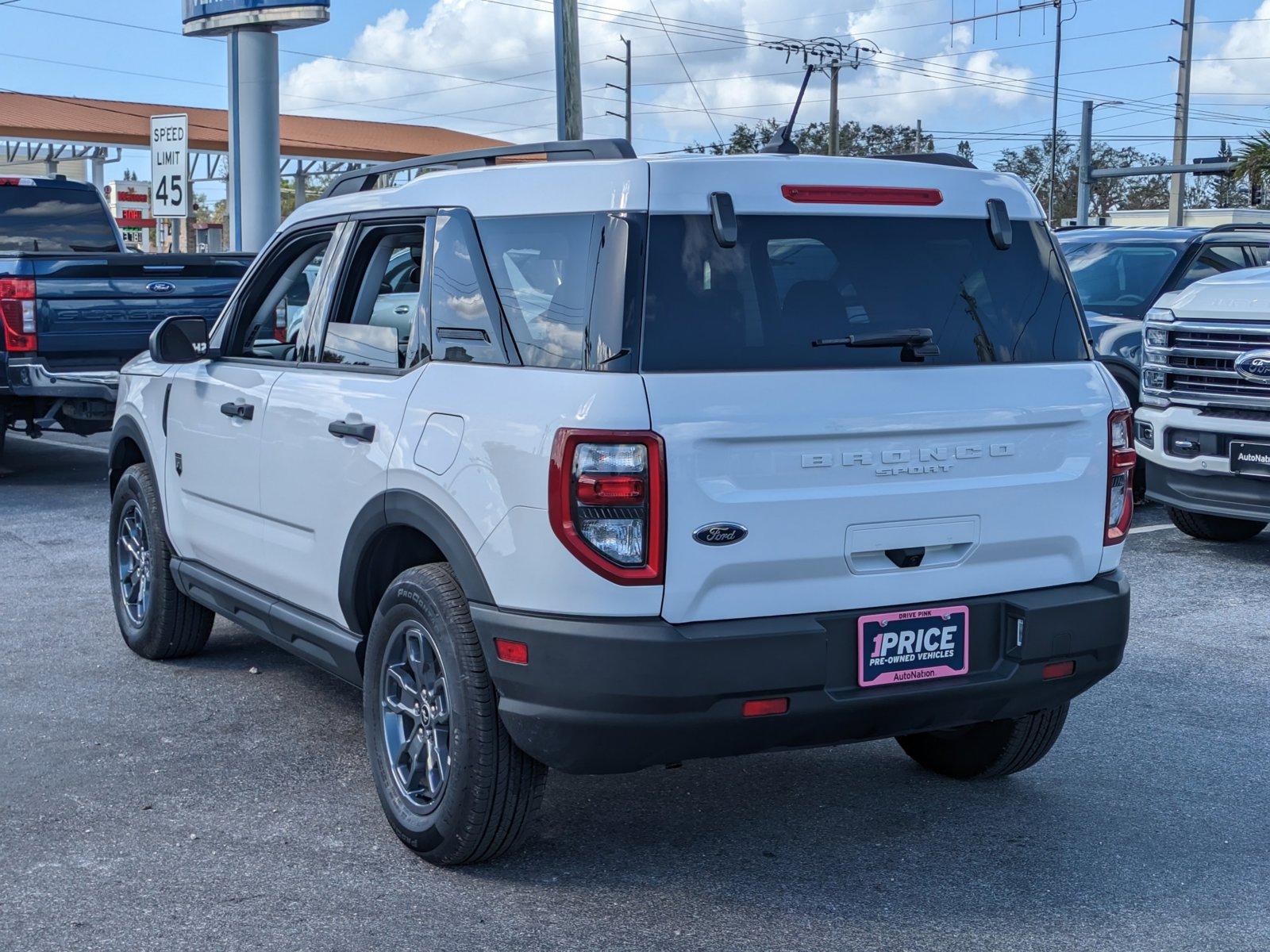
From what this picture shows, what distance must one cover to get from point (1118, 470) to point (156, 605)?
3.91m

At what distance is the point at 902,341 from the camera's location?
4035mm

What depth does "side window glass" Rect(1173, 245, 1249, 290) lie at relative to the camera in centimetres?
1099

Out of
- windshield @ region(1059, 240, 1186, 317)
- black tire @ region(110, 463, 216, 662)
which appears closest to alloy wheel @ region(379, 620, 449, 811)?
black tire @ region(110, 463, 216, 662)

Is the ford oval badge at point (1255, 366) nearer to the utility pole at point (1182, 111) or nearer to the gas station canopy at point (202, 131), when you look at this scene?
the gas station canopy at point (202, 131)

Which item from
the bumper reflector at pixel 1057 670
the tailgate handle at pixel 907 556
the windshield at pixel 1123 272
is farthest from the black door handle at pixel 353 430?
the windshield at pixel 1123 272

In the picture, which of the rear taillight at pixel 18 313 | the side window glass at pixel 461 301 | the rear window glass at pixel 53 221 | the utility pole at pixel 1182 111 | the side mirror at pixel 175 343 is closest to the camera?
the side window glass at pixel 461 301

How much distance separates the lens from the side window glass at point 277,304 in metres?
5.40

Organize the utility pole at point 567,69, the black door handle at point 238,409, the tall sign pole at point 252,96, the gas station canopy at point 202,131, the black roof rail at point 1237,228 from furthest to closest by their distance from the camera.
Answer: the gas station canopy at point 202,131
the utility pole at point 567,69
the tall sign pole at point 252,96
the black roof rail at point 1237,228
the black door handle at point 238,409

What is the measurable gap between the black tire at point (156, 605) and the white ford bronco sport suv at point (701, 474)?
70.1 inches

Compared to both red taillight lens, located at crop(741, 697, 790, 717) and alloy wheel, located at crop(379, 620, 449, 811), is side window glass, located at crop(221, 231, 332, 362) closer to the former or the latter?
alloy wheel, located at crop(379, 620, 449, 811)

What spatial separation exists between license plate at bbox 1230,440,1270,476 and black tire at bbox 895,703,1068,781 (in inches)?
160

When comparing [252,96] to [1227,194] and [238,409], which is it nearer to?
[238,409]

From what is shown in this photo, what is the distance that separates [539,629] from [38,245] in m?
11.5

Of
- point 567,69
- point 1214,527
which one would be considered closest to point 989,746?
point 1214,527
